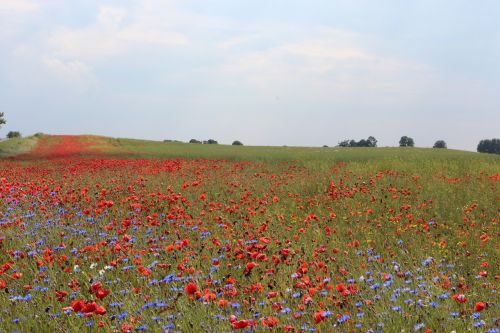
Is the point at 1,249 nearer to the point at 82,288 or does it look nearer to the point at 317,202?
the point at 82,288

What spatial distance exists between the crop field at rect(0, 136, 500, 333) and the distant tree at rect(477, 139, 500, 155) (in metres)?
82.9

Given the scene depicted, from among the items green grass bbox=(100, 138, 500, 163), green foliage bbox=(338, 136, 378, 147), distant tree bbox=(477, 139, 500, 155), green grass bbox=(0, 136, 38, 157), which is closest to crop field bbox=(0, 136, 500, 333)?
green grass bbox=(100, 138, 500, 163)

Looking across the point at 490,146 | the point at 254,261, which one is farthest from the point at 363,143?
the point at 254,261

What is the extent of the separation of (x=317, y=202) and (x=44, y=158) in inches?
952

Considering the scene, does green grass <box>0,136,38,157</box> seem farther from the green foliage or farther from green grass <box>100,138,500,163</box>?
the green foliage

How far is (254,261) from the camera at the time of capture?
5.54 m

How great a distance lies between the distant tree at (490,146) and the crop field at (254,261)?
82888 millimetres

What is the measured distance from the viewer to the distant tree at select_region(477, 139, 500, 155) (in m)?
86.8

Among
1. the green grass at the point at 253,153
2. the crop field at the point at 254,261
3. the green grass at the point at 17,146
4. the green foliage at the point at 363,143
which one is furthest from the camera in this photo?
the green foliage at the point at 363,143

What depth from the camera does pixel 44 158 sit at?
29.4 m

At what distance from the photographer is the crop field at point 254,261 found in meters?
4.05

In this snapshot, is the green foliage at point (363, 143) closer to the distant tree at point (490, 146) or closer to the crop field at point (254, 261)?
the distant tree at point (490, 146)

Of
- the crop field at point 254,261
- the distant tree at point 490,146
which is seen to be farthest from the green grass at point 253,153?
the distant tree at point 490,146

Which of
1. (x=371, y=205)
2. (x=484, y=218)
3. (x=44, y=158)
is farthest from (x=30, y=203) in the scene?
(x=44, y=158)
